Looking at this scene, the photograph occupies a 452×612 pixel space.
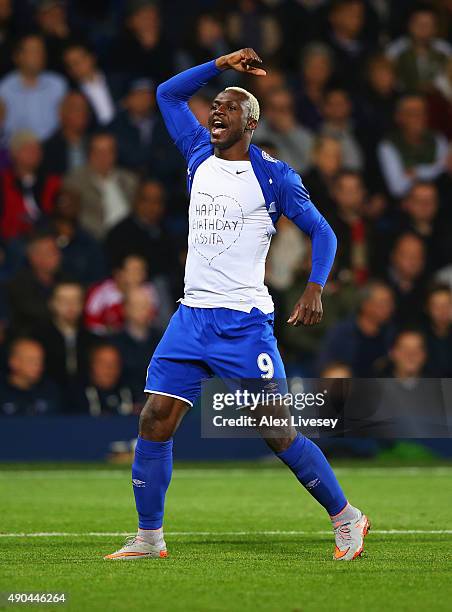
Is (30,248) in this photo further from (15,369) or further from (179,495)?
(179,495)

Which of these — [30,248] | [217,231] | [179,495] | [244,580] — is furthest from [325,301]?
[244,580]

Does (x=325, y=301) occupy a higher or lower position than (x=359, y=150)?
lower

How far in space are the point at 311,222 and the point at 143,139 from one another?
9.13m

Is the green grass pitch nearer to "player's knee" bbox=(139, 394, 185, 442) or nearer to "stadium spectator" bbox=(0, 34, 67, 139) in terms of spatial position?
"player's knee" bbox=(139, 394, 185, 442)

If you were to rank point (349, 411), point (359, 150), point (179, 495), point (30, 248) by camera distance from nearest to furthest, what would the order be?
point (349, 411)
point (179, 495)
point (30, 248)
point (359, 150)

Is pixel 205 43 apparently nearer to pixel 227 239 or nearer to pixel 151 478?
pixel 227 239

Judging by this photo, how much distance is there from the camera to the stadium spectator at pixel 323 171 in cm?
1575

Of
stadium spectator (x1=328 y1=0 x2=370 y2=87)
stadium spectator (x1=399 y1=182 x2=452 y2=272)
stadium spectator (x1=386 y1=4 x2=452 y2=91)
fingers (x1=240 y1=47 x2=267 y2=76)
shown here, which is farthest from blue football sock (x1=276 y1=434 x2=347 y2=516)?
stadium spectator (x1=386 y1=4 x2=452 y2=91)

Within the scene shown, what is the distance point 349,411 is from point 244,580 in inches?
131

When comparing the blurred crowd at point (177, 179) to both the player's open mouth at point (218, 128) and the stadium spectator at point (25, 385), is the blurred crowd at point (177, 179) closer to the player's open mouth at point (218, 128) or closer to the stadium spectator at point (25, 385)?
the stadium spectator at point (25, 385)

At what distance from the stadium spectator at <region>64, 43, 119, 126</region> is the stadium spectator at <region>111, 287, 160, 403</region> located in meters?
2.91

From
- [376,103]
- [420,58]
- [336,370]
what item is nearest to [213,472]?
[336,370]

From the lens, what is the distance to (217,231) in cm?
748

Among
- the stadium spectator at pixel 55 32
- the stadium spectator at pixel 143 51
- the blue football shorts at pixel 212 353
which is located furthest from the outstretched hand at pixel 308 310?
the stadium spectator at pixel 143 51
